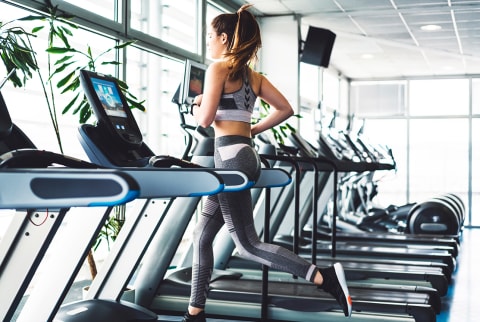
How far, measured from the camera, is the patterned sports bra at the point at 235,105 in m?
2.69

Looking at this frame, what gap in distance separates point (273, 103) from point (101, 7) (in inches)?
102

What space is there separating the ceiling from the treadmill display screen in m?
5.09

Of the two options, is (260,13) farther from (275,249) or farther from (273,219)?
(275,249)

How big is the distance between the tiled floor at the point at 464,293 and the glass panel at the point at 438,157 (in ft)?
15.6

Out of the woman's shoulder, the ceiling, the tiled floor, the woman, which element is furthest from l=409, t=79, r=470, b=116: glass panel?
the woman's shoulder

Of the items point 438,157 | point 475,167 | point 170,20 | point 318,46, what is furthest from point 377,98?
point 170,20

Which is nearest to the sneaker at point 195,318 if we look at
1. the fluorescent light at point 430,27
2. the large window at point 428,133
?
the fluorescent light at point 430,27

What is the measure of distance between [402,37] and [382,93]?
3.46 metres

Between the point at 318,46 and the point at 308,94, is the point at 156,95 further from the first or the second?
the point at 308,94

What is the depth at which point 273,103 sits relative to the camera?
9.63 feet

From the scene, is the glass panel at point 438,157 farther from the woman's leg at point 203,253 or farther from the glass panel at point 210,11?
the woman's leg at point 203,253

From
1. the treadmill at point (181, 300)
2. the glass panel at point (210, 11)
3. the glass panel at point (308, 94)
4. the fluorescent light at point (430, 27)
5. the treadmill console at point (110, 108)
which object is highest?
the fluorescent light at point (430, 27)

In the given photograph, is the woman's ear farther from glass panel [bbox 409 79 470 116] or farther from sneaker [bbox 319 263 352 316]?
glass panel [bbox 409 79 470 116]

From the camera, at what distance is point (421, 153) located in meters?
12.1
